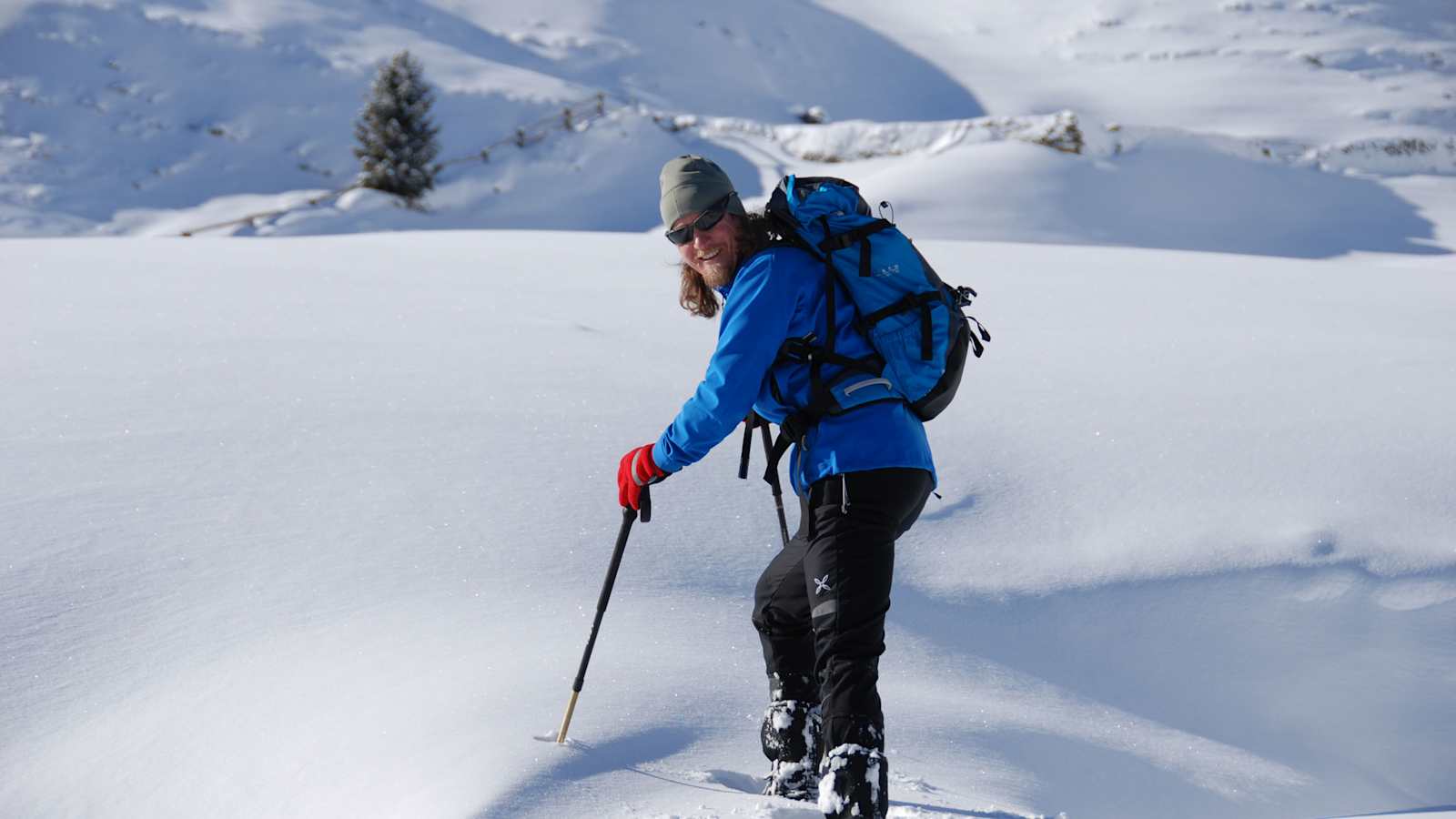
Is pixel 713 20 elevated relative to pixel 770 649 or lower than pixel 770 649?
elevated

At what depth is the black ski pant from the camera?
2.33m

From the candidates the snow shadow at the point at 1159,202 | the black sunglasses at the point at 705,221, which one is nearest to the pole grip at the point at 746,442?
the black sunglasses at the point at 705,221

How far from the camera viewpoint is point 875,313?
2365 mm

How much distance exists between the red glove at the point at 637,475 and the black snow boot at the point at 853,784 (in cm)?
68

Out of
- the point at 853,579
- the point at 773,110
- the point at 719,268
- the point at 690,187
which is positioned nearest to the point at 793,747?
the point at 853,579

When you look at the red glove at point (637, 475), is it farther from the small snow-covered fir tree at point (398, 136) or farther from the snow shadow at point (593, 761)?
the small snow-covered fir tree at point (398, 136)

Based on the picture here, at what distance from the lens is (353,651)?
3.03 meters

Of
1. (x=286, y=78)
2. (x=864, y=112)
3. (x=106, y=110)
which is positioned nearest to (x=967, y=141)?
(x=864, y=112)

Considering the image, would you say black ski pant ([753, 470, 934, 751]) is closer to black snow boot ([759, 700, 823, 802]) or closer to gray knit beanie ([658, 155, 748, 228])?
black snow boot ([759, 700, 823, 802])

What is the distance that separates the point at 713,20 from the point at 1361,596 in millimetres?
30700

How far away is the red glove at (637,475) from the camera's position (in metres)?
2.50

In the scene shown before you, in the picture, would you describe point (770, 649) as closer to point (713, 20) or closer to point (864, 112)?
point (864, 112)

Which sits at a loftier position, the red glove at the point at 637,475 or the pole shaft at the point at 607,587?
the red glove at the point at 637,475

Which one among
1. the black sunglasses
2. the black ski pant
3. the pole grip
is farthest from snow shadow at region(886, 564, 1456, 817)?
the black sunglasses
